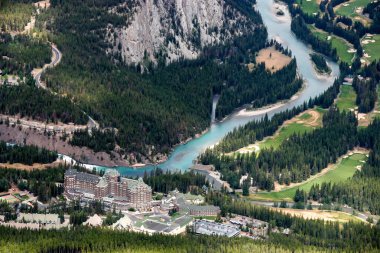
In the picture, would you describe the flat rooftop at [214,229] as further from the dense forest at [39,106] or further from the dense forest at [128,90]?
the dense forest at [39,106]

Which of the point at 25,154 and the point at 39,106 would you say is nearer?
the point at 25,154

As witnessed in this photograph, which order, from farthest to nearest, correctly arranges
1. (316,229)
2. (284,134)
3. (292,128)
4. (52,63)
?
(292,128) → (52,63) → (284,134) → (316,229)

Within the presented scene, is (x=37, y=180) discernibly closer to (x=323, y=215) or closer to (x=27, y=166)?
(x=27, y=166)

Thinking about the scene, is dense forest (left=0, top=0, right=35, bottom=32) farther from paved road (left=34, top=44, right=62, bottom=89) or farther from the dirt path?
the dirt path

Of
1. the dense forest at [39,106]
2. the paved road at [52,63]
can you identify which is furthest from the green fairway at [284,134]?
the paved road at [52,63]

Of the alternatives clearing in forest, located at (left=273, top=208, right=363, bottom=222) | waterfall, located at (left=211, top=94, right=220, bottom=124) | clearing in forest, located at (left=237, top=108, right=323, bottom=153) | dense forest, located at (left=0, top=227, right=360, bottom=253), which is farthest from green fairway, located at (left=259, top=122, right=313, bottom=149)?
dense forest, located at (left=0, top=227, right=360, bottom=253)

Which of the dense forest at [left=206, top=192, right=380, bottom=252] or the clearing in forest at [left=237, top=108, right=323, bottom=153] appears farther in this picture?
the clearing in forest at [left=237, top=108, right=323, bottom=153]

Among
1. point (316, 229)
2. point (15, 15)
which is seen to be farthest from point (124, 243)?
point (15, 15)
